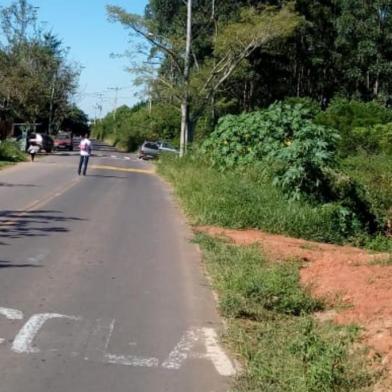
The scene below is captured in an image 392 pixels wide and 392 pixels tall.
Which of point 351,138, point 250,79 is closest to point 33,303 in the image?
point 351,138

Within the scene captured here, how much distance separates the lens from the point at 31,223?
13500 millimetres

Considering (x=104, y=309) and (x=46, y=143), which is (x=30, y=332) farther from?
(x=46, y=143)

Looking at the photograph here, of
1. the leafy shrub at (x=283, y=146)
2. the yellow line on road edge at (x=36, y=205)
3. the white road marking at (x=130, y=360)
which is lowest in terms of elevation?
the yellow line on road edge at (x=36, y=205)

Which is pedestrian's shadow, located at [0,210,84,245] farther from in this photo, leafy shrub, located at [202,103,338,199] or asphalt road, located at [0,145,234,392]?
leafy shrub, located at [202,103,338,199]

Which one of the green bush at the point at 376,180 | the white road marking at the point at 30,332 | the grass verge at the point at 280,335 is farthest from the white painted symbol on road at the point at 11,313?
the green bush at the point at 376,180

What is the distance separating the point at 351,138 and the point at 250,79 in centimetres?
2666

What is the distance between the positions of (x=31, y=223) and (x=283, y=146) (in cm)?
914

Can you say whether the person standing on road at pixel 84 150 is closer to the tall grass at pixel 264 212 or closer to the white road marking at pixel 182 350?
the tall grass at pixel 264 212

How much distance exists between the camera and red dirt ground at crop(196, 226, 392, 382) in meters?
6.54

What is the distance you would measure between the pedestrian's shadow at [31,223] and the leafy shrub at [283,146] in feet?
16.5

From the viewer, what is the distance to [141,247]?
452 inches

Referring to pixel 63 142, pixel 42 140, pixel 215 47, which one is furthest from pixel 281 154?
pixel 63 142

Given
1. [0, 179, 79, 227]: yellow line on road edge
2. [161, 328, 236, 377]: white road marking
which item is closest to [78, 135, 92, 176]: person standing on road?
[0, 179, 79, 227]: yellow line on road edge

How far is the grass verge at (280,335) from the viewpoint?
5258 millimetres
